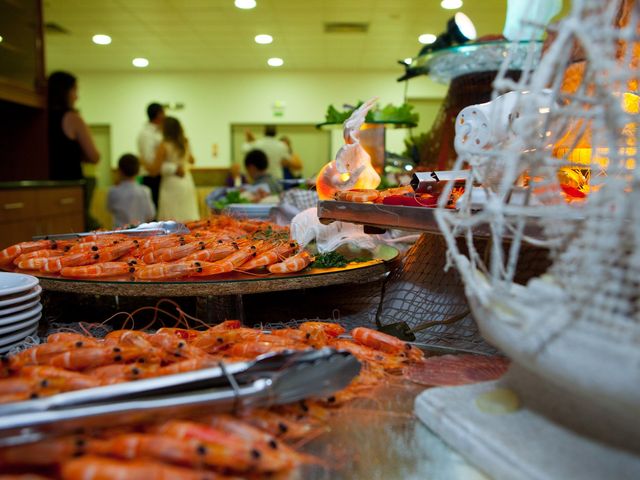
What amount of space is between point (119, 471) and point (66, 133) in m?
4.71

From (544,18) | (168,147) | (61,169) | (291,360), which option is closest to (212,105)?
(168,147)

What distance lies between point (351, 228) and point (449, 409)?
40.2 inches

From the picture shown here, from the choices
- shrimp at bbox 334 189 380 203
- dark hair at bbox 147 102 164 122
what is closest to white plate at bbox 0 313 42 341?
shrimp at bbox 334 189 380 203

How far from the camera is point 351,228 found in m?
1.72

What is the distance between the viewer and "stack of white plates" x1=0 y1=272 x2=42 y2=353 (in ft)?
3.49

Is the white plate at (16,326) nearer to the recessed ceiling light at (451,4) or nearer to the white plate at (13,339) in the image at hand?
the white plate at (13,339)

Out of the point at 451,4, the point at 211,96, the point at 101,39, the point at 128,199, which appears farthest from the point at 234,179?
the point at 211,96

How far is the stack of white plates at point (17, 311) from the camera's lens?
1.06 meters

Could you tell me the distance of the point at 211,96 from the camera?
38.7 feet

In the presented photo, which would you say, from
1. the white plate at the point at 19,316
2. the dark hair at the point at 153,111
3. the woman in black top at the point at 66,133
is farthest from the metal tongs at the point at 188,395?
the dark hair at the point at 153,111

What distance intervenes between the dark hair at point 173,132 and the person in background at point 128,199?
433 millimetres

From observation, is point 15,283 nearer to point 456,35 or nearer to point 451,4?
point 456,35

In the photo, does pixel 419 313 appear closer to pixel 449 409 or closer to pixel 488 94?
pixel 449 409

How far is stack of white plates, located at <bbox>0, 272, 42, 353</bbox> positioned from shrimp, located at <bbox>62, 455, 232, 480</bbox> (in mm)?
589
